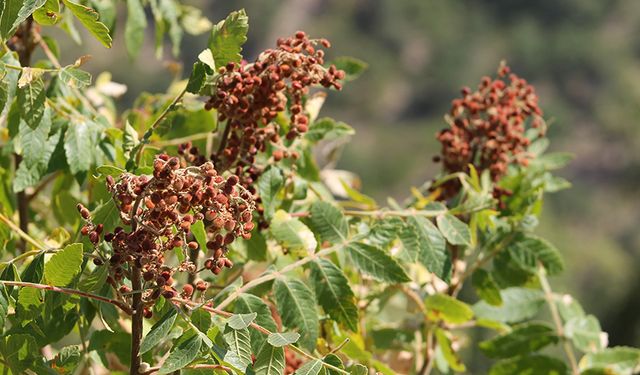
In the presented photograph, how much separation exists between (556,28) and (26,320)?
121m

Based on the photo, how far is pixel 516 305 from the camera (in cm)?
344

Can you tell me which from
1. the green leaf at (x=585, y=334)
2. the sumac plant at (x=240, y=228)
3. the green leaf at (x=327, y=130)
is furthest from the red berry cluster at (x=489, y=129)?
the green leaf at (x=585, y=334)

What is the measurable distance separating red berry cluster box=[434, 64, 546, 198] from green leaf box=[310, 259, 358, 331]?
93 cm

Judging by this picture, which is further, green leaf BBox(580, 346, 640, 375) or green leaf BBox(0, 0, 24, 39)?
green leaf BBox(580, 346, 640, 375)

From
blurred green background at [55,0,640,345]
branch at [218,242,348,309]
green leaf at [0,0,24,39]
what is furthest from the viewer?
blurred green background at [55,0,640,345]

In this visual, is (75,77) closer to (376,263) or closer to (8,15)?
(8,15)

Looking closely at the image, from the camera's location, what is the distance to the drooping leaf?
6.46ft

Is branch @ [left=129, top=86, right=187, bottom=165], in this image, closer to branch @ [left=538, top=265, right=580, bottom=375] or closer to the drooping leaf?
the drooping leaf

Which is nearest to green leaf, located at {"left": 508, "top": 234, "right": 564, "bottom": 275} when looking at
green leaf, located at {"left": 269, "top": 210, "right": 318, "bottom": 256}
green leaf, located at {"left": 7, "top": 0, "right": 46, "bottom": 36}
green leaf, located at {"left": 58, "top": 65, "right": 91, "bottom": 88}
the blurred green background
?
green leaf, located at {"left": 269, "top": 210, "right": 318, "bottom": 256}

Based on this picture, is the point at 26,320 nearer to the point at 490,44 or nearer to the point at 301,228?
the point at 301,228

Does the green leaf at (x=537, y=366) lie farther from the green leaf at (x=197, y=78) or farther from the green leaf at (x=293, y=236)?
the green leaf at (x=197, y=78)

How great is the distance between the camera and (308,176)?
3012mm

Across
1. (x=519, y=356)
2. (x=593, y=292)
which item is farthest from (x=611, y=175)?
(x=519, y=356)

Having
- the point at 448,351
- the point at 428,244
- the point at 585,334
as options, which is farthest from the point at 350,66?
the point at 585,334
